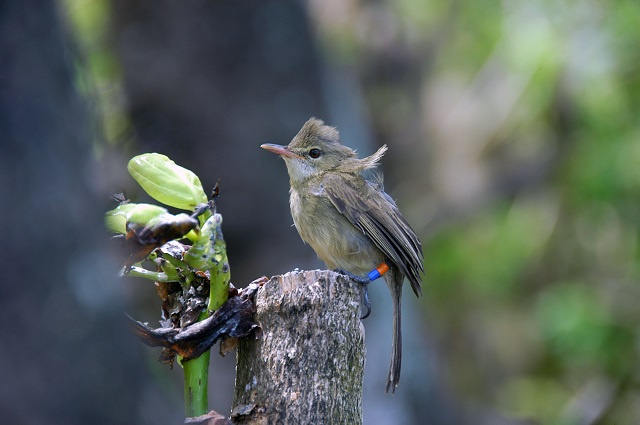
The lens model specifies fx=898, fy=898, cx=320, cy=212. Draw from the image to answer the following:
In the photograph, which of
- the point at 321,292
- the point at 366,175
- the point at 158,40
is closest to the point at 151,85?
the point at 158,40

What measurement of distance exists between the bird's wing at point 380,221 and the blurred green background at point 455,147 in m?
2.67

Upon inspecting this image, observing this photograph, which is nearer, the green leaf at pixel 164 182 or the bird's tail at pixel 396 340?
the green leaf at pixel 164 182

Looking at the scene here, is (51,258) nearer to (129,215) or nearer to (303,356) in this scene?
(129,215)

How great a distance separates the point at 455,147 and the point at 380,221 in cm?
708

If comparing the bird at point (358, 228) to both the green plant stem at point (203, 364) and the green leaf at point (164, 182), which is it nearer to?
the green plant stem at point (203, 364)

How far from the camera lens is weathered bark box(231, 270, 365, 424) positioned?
310cm

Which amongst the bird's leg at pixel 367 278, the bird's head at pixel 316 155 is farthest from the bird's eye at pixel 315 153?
the bird's leg at pixel 367 278

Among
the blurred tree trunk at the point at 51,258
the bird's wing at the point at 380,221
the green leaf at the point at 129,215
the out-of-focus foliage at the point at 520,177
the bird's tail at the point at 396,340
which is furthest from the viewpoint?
the out-of-focus foliage at the point at 520,177

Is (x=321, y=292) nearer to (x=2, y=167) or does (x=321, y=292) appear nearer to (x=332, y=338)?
(x=332, y=338)

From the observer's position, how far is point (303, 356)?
3141 millimetres

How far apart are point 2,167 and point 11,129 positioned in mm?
103

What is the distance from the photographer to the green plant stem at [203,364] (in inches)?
123

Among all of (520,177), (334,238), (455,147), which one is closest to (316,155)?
(334,238)

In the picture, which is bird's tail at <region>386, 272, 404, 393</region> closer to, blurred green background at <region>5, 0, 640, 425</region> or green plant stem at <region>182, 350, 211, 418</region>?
green plant stem at <region>182, 350, 211, 418</region>
